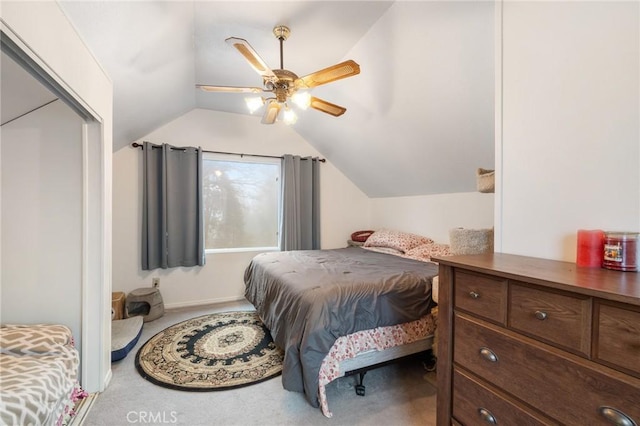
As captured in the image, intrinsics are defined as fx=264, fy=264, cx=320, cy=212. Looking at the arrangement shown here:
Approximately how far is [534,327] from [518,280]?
147 mm

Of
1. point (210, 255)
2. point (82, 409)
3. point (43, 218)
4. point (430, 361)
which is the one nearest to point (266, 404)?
point (82, 409)

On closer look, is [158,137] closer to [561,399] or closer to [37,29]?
[37,29]

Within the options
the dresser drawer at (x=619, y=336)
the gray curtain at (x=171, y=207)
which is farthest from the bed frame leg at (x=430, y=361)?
the gray curtain at (x=171, y=207)

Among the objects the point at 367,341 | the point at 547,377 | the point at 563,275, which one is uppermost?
the point at 563,275

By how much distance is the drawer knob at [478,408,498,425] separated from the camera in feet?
3.18

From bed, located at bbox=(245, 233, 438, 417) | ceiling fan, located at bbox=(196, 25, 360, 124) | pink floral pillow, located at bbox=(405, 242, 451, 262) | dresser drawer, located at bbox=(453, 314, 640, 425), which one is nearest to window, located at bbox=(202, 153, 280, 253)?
bed, located at bbox=(245, 233, 438, 417)

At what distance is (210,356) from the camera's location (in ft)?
7.26

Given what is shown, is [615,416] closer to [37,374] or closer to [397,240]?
[37,374]

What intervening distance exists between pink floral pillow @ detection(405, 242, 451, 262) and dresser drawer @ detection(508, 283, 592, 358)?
201cm

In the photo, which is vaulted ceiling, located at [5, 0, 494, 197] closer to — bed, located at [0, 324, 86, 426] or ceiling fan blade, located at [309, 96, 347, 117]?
ceiling fan blade, located at [309, 96, 347, 117]

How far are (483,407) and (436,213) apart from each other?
8.35 ft

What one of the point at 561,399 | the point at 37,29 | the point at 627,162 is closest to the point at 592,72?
the point at 627,162

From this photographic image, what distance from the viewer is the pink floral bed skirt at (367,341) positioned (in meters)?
1.61

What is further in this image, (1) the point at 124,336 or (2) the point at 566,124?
(1) the point at 124,336
